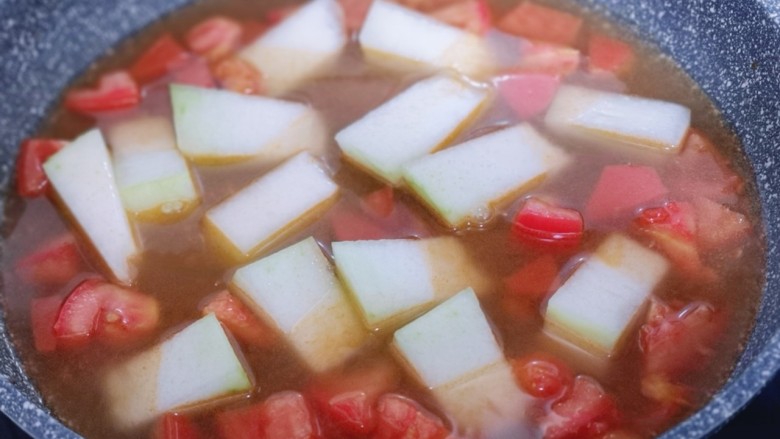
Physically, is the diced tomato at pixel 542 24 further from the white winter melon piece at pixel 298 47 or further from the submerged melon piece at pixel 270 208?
the submerged melon piece at pixel 270 208

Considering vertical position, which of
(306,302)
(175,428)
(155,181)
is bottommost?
(175,428)

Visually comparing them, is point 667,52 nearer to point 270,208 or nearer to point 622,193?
point 622,193

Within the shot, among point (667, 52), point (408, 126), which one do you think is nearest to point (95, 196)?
point (408, 126)

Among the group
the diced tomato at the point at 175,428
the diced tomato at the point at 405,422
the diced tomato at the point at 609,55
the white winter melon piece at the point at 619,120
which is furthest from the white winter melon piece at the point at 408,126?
the diced tomato at the point at 175,428

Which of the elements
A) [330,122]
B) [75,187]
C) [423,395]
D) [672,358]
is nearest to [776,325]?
[672,358]

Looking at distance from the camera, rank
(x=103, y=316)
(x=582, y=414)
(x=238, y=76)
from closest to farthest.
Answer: (x=582, y=414)
(x=103, y=316)
(x=238, y=76)
